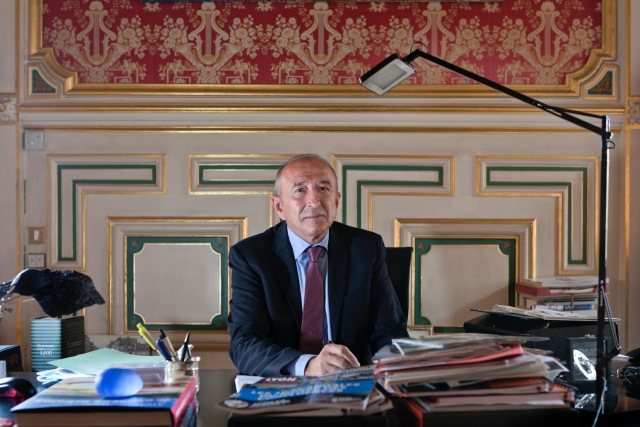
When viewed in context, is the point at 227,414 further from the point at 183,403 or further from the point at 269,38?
the point at 269,38

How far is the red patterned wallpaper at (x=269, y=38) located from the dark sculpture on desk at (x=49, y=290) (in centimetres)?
155

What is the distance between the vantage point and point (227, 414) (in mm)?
1266

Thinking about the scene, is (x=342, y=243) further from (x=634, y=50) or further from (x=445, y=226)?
(x=634, y=50)

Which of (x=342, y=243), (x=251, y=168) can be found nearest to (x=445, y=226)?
(x=251, y=168)

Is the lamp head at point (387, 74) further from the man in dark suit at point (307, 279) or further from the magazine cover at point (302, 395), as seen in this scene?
the magazine cover at point (302, 395)

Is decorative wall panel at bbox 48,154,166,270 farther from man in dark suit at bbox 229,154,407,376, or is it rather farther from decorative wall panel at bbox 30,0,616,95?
man in dark suit at bbox 229,154,407,376

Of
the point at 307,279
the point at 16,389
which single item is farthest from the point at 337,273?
the point at 16,389

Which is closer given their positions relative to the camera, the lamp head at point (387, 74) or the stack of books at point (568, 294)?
the lamp head at point (387, 74)

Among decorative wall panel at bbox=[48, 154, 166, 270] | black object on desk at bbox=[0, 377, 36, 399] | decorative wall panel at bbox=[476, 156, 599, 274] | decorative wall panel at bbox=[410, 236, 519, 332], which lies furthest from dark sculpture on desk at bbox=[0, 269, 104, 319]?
decorative wall panel at bbox=[476, 156, 599, 274]

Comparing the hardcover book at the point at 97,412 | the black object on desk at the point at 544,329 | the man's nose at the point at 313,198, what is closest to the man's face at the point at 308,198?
the man's nose at the point at 313,198

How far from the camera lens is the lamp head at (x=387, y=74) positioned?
81.8 inches

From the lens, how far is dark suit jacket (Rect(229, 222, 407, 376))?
186 cm

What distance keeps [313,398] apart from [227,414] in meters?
0.26

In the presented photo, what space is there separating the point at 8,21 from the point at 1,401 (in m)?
2.02
